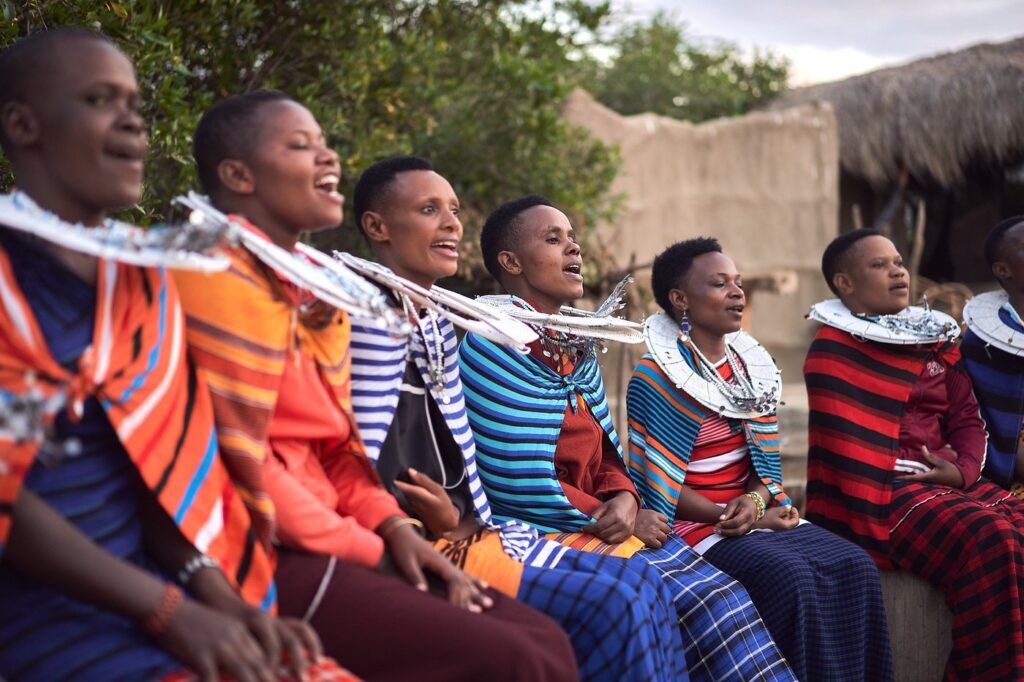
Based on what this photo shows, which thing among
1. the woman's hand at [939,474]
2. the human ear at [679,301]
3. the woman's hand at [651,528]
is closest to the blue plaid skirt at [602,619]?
the woman's hand at [651,528]

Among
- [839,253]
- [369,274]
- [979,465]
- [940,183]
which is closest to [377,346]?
[369,274]

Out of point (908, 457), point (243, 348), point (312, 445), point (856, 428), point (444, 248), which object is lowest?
point (908, 457)

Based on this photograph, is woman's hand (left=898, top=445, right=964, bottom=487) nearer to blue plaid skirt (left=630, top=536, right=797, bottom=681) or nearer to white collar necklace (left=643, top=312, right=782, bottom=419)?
white collar necklace (left=643, top=312, right=782, bottom=419)

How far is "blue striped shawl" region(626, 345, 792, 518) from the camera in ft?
13.5

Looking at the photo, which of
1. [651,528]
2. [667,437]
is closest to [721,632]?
[651,528]

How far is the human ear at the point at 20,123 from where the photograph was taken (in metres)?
2.24

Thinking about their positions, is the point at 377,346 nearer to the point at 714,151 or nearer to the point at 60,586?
the point at 60,586

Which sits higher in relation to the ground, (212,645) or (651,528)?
(212,645)

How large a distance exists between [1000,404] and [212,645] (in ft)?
13.2

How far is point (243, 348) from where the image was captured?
8.06ft

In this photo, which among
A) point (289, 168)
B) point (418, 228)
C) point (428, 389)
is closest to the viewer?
point (289, 168)

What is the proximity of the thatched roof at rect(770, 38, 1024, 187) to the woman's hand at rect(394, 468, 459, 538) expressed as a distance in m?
11.1

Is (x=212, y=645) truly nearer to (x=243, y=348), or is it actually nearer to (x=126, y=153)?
(x=243, y=348)

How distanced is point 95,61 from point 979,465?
13.3 ft
